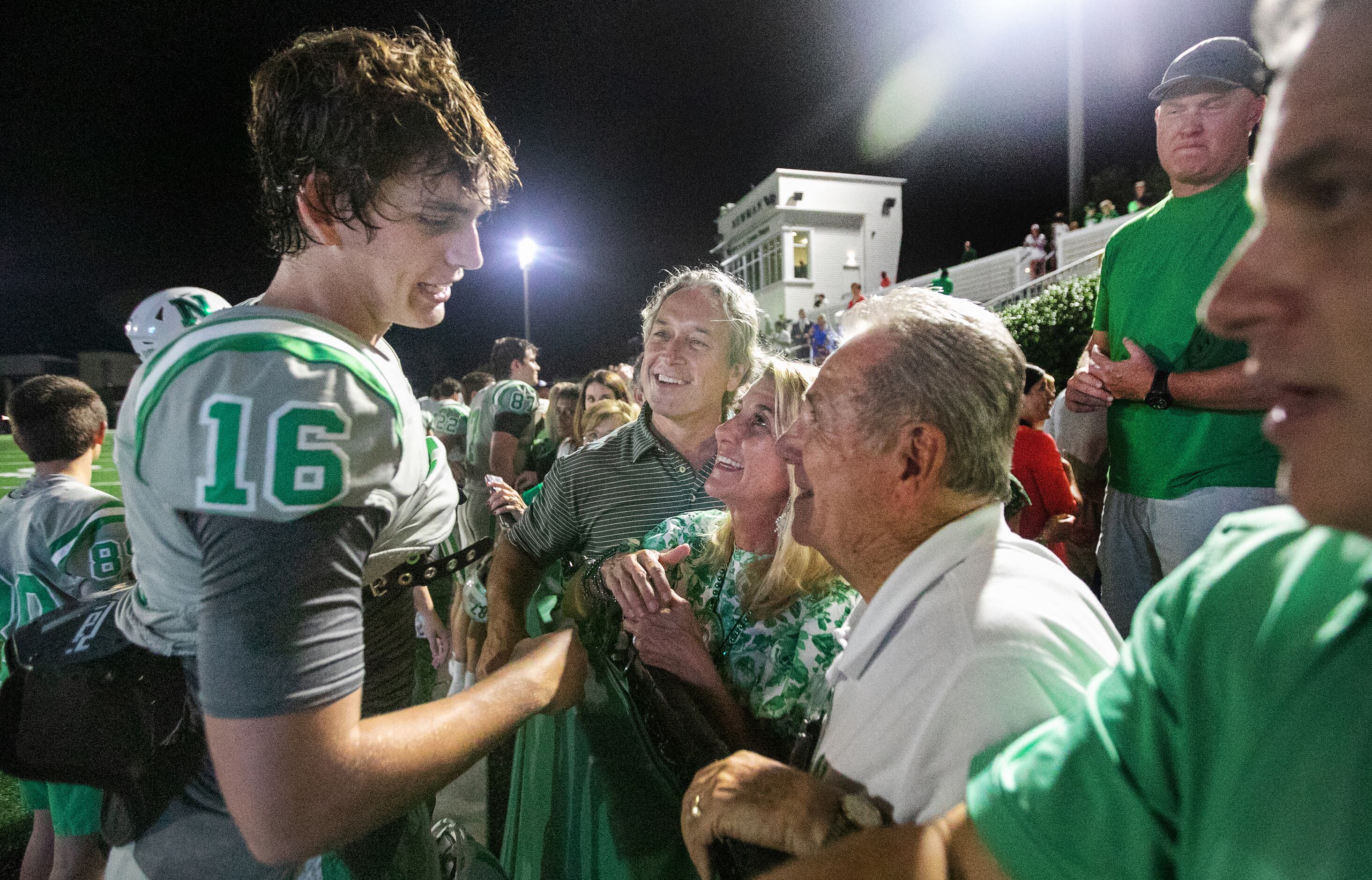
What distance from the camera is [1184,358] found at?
2.34 meters

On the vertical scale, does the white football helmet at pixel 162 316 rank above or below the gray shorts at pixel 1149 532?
above

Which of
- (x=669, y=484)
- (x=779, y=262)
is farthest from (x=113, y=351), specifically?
(x=669, y=484)

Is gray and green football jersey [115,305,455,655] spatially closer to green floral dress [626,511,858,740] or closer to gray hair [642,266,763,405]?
green floral dress [626,511,858,740]

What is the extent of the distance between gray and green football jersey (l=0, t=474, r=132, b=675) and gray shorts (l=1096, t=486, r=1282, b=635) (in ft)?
12.7

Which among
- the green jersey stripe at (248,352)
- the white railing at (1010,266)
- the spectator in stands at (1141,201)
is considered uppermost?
the spectator in stands at (1141,201)

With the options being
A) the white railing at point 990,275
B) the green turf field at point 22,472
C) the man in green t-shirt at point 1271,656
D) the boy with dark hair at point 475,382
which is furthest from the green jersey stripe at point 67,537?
the white railing at point 990,275

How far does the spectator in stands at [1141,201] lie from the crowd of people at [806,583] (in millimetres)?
15612

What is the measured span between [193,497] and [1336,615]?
1.23m

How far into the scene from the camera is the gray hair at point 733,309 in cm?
297

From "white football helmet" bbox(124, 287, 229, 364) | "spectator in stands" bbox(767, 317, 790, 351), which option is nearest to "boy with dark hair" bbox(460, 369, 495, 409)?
"white football helmet" bbox(124, 287, 229, 364)

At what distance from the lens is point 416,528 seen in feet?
4.00

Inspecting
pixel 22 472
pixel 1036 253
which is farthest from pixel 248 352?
pixel 22 472

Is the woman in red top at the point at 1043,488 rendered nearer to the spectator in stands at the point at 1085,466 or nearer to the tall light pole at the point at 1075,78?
the spectator in stands at the point at 1085,466

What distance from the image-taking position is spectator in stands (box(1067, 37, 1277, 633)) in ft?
7.37
